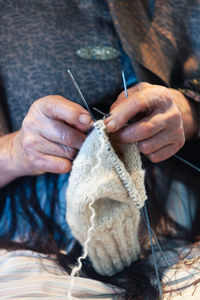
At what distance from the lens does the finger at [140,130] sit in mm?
478

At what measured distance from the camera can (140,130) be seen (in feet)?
1.57

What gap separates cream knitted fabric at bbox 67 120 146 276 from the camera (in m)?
0.47

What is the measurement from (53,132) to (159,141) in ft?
→ 0.62

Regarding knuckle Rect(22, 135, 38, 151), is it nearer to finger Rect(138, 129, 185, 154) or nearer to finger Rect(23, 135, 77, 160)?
finger Rect(23, 135, 77, 160)

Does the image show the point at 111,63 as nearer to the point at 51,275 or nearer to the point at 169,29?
the point at 169,29

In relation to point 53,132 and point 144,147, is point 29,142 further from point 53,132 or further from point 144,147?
point 144,147

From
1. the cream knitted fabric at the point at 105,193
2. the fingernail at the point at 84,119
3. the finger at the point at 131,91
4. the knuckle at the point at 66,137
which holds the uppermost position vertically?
the finger at the point at 131,91

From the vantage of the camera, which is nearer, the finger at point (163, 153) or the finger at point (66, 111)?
the finger at point (66, 111)

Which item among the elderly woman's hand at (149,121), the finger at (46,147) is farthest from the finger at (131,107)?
the finger at (46,147)

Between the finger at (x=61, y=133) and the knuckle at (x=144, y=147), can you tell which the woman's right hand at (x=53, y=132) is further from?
the knuckle at (x=144, y=147)

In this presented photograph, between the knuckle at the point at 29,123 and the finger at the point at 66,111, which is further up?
the finger at the point at 66,111

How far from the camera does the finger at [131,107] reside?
46cm

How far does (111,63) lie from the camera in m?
0.51

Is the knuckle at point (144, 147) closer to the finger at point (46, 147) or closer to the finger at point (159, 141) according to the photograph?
the finger at point (159, 141)
